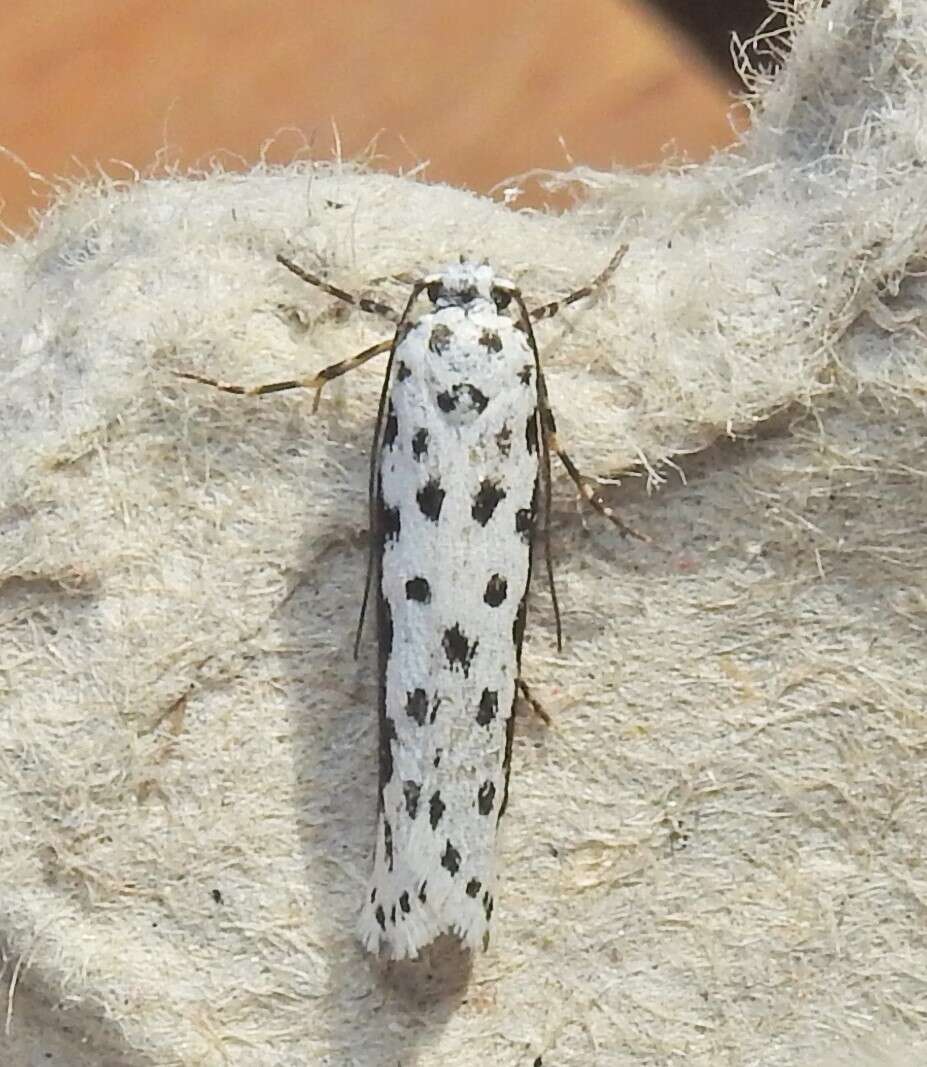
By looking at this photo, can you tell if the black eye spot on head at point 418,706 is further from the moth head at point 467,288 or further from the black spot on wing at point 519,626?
the moth head at point 467,288

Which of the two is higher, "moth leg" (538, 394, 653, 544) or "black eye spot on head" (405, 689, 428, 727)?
"moth leg" (538, 394, 653, 544)

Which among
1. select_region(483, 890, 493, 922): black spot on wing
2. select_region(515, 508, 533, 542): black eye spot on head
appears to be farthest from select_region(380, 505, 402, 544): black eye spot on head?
select_region(483, 890, 493, 922): black spot on wing

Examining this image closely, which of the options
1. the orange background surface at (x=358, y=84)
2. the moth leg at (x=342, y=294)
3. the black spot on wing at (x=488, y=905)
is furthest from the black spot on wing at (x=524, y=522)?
the orange background surface at (x=358, y=84)

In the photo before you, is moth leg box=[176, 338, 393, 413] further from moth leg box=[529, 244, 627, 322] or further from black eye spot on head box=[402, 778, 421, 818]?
black eye spot on head box=[402, 778, 421, 818]

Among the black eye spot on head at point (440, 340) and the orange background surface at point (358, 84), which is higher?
the orange background surface at point (358, 84)

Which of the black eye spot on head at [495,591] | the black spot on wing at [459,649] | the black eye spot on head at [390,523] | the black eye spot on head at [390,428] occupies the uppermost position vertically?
the black eye spot on head at [390,428]

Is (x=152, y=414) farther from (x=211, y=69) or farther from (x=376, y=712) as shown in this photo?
(x=211, y=69)

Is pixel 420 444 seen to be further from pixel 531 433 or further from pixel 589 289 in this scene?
pixel 589 289

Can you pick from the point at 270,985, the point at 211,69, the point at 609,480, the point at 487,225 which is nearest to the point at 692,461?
the point at 609,480
